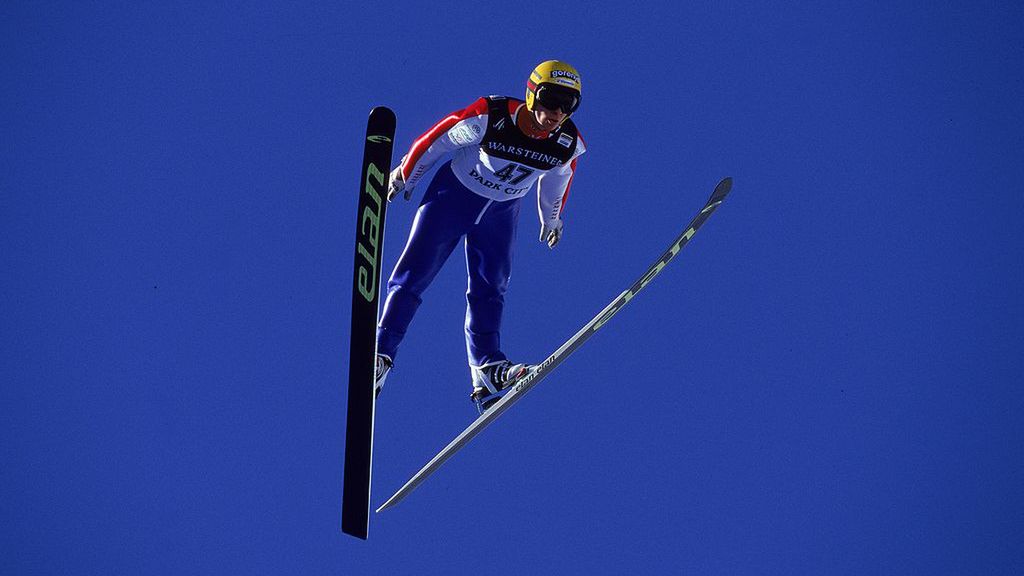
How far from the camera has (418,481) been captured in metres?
6.29

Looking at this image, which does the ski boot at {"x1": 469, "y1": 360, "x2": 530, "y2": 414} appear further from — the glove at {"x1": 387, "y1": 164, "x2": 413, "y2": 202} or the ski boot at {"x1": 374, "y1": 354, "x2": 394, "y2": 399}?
the glove at {"x1": 387, "y1": 164, "x2": 413, "y2": 202}

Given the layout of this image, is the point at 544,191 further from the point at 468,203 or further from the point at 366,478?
the point at 366,478

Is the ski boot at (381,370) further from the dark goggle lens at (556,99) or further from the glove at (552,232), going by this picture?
the dark goggle lens at (556,99)

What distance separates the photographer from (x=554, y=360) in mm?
6043

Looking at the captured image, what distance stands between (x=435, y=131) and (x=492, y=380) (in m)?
1.44

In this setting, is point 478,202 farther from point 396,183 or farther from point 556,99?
point 556,99

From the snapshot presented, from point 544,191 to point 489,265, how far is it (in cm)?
53

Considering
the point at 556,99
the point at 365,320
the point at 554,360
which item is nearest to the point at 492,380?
the point at 554,360

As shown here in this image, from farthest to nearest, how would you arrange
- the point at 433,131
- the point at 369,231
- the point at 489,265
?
1. the point at 489,265
2. the point at 433,131
3. the point at 369,231

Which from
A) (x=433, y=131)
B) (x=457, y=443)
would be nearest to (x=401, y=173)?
(x=433, y=131)

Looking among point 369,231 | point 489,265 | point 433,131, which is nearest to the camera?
point 369,231

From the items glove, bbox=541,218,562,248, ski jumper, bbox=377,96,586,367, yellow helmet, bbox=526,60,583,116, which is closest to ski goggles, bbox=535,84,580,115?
yellow helmet, bbox=526,60,583,116

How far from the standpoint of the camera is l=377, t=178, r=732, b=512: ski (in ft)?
19.9

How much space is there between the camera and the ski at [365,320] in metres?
5.43
